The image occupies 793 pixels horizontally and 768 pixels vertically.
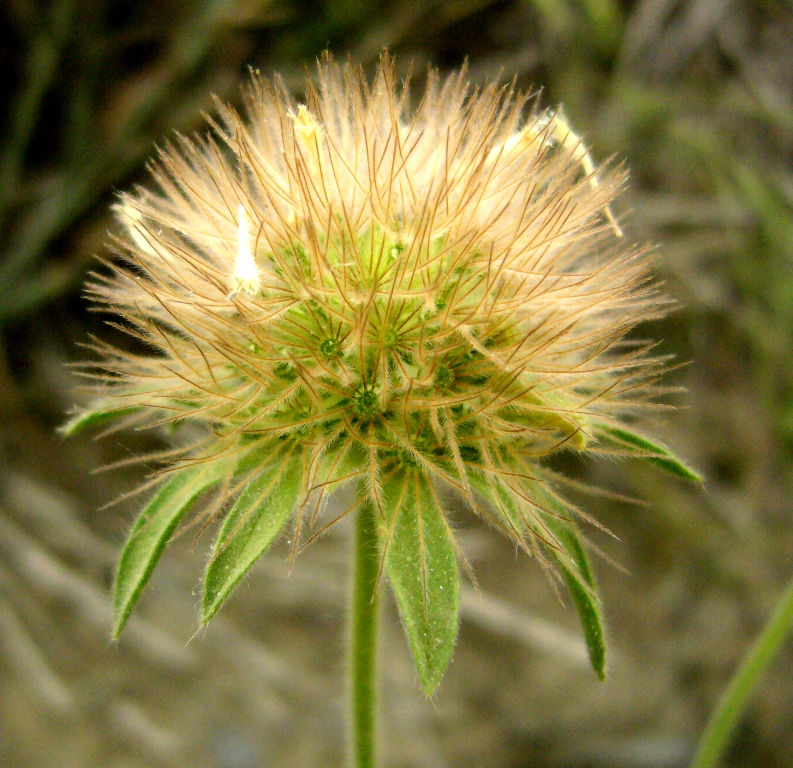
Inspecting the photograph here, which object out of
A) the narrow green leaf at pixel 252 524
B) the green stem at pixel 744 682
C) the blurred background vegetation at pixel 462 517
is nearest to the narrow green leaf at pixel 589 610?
the narrow green leaf at pixel 252 524

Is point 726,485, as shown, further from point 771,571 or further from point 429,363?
point 429,363

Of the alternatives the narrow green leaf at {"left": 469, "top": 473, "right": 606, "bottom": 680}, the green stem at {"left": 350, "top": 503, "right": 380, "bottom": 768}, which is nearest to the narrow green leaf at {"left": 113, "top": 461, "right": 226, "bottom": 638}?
the green stem at {"left": 350, "top": 503, "right": 380, "bottom": 768}

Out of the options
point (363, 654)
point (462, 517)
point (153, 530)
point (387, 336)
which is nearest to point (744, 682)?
point (363, 654)

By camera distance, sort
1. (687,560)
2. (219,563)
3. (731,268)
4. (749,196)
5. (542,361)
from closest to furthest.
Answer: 1. (219,563)
2. (542,361)
3. (749,196)
4. (731,268)
5. (687,560)

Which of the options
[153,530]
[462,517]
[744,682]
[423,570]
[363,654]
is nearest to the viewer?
[423,570]

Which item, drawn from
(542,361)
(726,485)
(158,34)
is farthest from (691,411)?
(158,34)

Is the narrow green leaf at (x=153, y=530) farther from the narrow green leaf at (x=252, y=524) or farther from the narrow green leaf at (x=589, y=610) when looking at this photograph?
the narrow green leaf at (x=589, y=610)

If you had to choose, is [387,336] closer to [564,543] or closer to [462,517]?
[564,543]
